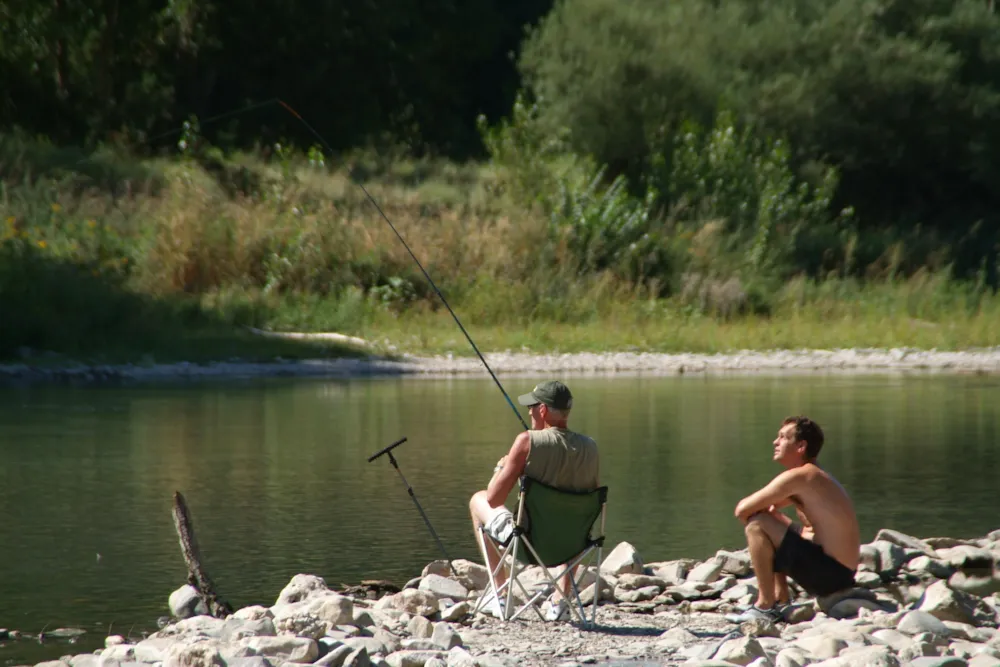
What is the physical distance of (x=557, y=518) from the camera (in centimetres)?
825

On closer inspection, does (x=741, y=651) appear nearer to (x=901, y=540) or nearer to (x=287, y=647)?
(x=287, y=647)

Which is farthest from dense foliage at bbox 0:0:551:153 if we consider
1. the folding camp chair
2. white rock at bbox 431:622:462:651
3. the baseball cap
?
white rock at bbox 431:622:462:651

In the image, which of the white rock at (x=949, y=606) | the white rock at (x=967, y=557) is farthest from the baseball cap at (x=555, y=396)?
the white rock at (x=967, y=557)

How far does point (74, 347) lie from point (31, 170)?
9990mm

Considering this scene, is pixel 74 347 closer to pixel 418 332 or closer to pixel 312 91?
pixel 418 332

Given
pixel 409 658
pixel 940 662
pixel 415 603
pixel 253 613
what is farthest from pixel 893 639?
pixel 253 613

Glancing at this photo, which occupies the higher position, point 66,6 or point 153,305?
point 66,6

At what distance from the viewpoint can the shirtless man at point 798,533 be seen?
8.59 m

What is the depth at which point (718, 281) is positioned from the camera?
33.8 meters

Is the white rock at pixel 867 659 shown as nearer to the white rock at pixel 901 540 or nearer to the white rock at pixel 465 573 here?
the white rock at pixel 465 573

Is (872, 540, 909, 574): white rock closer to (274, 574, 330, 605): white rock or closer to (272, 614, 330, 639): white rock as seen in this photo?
(274, 574, 330, 605): white rock

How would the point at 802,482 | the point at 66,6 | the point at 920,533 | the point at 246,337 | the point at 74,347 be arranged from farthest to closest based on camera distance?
the point at 66,6 → the point at 246,337 → the point at 74,347 → the point at 920,533 → the point at 802,482

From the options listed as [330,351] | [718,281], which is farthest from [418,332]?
[718,281]

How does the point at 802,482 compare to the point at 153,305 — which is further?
the point at 153,305
